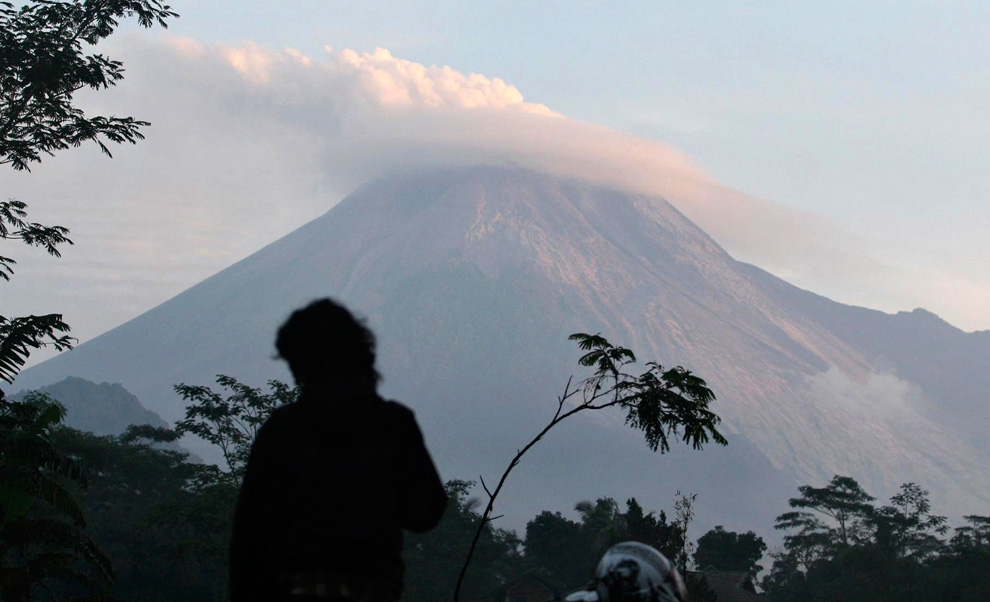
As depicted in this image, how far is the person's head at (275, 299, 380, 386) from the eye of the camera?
10.2 feet

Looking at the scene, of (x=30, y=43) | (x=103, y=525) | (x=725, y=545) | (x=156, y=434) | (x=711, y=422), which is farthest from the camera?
(x=725, y=545)

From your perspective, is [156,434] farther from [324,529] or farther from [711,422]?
[324,529]

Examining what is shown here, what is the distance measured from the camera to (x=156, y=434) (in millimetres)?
52844

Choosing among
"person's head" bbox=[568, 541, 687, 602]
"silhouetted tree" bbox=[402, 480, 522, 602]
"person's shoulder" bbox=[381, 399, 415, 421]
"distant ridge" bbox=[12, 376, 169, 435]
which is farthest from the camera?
"distant ridge" bbox=[12, 376, 169, 435]

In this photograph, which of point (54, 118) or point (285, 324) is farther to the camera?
point (54, 118)

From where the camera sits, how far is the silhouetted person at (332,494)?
2838 mm

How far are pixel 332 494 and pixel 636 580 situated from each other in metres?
1.15

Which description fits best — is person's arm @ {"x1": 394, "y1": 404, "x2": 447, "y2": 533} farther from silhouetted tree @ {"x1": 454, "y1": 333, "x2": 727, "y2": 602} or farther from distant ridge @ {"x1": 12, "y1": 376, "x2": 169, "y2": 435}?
distant ridge @ {"x1": 12, "y1": 376, "x2": 169, "y2": 435}

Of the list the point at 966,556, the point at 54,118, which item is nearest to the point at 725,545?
the point at 966,556

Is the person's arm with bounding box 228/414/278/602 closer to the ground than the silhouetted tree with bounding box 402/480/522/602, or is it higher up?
closer to the ground

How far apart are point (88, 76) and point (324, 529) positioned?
46.7 feet

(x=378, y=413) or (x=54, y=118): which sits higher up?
(x=54, y=118)

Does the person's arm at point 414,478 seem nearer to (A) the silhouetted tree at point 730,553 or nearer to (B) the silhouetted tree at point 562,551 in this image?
(B) the silhouetted tree at point 562,551

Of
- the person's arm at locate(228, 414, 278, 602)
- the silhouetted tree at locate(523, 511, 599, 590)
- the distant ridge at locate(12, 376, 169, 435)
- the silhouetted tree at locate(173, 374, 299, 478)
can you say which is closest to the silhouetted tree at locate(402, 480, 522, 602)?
the silhouetted tree at locate(523, 511, 599, 590)
